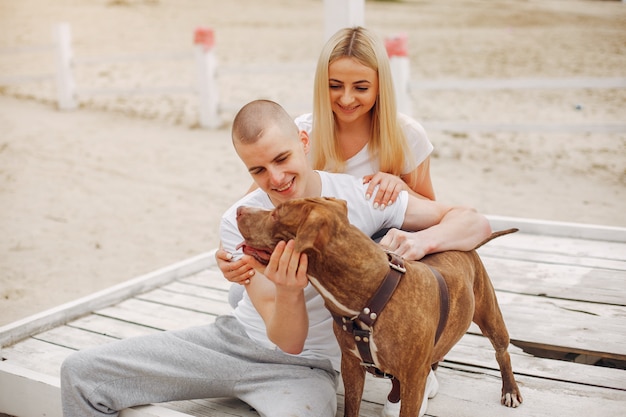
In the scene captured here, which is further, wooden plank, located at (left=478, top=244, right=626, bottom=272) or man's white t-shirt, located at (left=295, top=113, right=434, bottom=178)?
wooden plank, located at (left=478, top=244, right=626, bottom=272)

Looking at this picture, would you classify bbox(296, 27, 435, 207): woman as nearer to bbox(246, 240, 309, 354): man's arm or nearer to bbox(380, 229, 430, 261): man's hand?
bbox(380, 229, 430, 261): man's hand

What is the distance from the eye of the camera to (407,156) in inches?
123

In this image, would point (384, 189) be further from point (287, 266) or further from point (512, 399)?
point (512, 399)

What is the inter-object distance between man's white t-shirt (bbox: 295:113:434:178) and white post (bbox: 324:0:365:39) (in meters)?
1.92

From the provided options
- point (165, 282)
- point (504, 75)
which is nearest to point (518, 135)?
point (504, 75)

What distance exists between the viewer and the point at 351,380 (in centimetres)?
242

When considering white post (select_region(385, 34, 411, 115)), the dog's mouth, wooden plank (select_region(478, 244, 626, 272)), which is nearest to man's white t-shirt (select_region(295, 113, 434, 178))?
the dog's mouth

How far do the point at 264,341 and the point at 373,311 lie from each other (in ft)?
2.51

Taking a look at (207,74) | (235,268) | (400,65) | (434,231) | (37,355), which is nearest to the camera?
(235,268)

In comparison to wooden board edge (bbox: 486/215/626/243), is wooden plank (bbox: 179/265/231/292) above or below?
below

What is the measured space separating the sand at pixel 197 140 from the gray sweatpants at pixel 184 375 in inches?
88.4

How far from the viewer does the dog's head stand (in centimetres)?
198

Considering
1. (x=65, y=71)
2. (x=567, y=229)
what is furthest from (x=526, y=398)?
(x=65, y=71)

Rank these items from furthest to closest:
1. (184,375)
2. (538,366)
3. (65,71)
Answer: (65,71)
(538,366)
(184,375)
